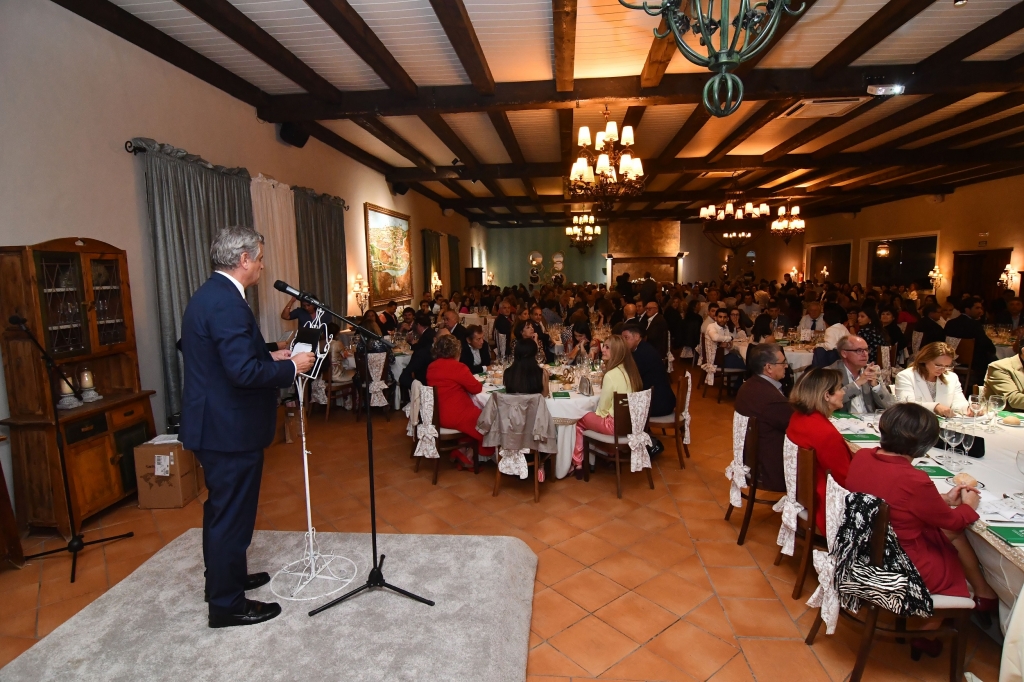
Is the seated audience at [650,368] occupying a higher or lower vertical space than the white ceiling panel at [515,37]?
lower

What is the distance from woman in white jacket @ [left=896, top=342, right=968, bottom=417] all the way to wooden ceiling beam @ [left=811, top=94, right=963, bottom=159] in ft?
14.4

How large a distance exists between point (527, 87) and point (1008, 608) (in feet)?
18.1

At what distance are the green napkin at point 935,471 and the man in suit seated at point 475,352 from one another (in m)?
3.72

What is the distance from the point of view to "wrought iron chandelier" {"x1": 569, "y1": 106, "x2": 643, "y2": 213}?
586 cm

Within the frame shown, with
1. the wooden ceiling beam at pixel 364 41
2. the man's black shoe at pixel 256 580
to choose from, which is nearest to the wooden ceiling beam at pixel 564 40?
the wooden ceiling beam at pixel 364 41

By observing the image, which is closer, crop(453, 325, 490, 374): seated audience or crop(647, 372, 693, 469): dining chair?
crop(647, 372, 693, 469): dining chair

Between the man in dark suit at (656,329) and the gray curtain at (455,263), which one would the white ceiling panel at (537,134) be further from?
the gray curtain at (455,263)

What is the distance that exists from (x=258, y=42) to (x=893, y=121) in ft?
25.2

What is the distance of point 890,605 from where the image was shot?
2250 millimetres

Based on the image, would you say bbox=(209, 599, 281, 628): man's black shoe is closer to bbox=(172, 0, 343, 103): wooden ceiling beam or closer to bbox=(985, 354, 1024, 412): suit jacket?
bbox=(172, 0, 343, 103): wooden ceiling beam

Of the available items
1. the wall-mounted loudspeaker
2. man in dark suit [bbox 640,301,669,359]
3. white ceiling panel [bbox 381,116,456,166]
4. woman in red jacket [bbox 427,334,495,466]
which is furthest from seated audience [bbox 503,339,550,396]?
the wall-mounted loudspeaker

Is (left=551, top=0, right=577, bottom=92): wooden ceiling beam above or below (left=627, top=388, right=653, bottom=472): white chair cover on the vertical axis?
above

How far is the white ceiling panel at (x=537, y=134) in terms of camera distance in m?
7.45

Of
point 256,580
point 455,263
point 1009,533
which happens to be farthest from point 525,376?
point 455,263
